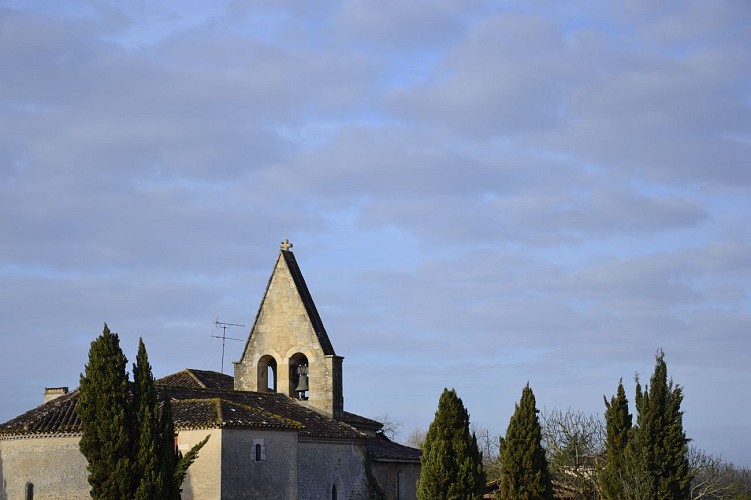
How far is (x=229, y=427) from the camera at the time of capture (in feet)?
113

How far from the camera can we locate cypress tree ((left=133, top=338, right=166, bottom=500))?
Result: 2920 cm

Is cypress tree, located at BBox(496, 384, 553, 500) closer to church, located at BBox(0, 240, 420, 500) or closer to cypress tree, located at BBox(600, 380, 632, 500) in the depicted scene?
cypress tree, located at BBox(600, 380, 632, 500)

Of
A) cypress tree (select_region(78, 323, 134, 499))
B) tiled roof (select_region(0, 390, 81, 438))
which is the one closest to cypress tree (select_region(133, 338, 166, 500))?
cypress tree (select_region(78, 323, 134, 499))

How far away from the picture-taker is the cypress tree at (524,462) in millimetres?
36781

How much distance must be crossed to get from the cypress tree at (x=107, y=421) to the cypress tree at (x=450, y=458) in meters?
10.4

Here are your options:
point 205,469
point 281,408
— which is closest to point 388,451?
point 281,408

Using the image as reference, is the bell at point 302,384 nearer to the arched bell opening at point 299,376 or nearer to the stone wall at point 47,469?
the arched bell opening at point 299,376

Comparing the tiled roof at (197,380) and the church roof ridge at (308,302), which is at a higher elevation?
the church roof ridge at (308,302)

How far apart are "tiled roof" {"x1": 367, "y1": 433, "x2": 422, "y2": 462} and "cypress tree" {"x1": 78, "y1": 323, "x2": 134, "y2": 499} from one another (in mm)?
14593

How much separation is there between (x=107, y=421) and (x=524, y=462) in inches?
599

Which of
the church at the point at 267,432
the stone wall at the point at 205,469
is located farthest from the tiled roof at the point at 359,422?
the stone wall at the point at 205,469

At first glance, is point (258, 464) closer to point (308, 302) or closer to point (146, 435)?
point (146, 435)

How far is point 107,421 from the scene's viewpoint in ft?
97.2

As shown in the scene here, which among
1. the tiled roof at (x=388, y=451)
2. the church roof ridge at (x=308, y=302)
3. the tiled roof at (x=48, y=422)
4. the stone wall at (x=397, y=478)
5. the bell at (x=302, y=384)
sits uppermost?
the church roof ridge at (x=308, y=302)
